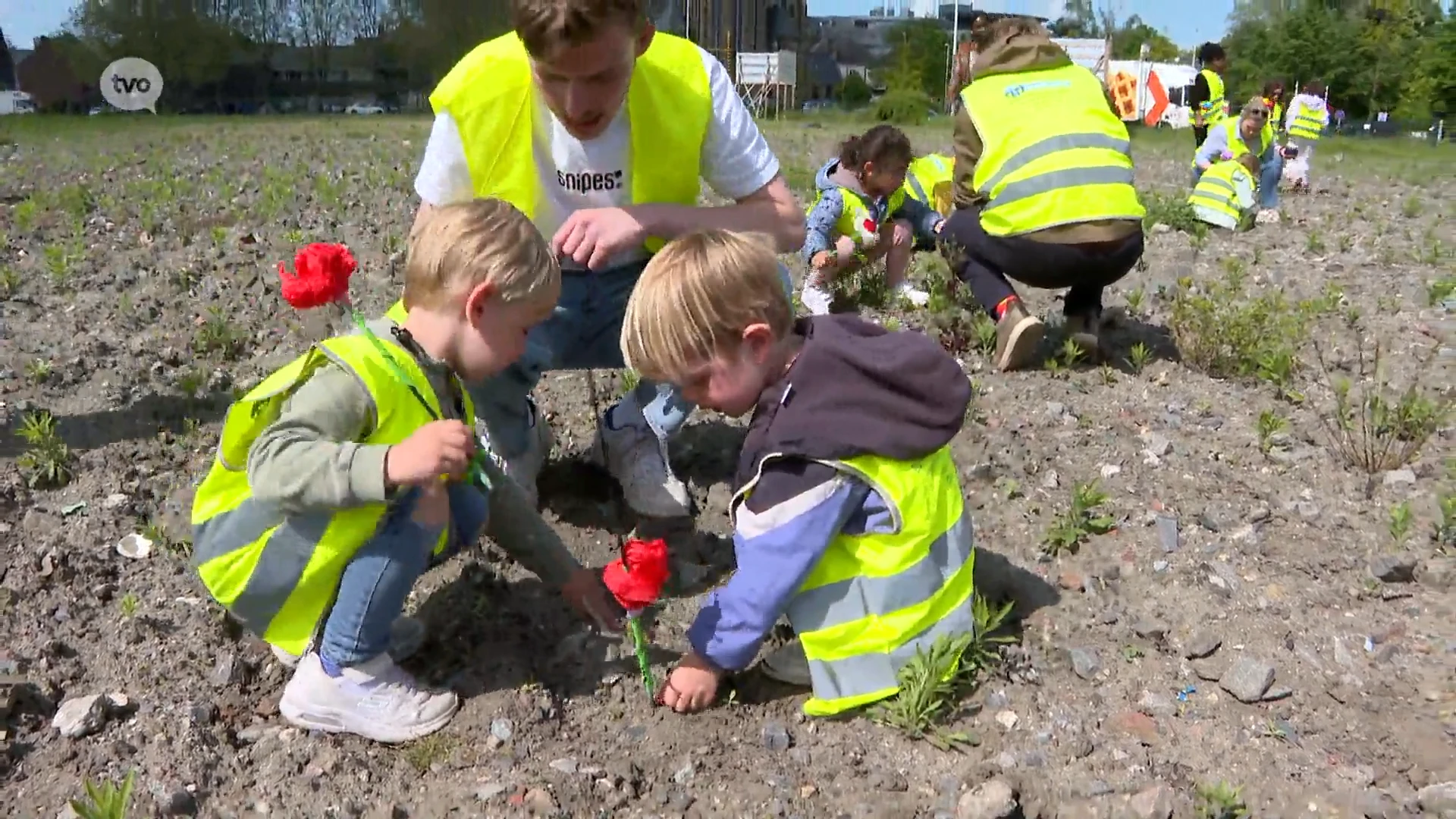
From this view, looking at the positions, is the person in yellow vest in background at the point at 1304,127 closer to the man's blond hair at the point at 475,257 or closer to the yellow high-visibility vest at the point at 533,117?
the yellow high-visibility vest at the point at 533,117

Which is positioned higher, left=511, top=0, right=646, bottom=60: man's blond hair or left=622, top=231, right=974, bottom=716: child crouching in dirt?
left=511, top=0, right=646, bottom=60: man's blond hair

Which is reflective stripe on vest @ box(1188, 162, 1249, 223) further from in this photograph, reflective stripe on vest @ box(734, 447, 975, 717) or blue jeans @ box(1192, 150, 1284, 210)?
reflective stripe on vest @ box(734, 447, 975, 717)

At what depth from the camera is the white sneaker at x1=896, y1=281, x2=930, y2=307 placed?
5.65 metres

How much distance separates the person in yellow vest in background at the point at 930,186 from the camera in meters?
6.83

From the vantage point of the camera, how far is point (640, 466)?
3.54 meters

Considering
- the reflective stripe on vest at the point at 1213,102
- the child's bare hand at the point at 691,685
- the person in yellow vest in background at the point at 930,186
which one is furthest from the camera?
the reflective stripe on vest at the point at 1213,102

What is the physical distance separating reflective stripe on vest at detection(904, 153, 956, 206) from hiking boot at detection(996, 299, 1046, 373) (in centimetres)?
269

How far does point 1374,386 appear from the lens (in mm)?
4266

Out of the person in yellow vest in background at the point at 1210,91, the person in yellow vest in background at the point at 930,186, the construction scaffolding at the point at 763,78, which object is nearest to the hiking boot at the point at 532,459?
the person in yellow vest in background at the point at 930,186

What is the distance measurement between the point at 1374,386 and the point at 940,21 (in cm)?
7014

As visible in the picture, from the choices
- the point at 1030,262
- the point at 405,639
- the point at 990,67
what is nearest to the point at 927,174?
the point at 990,67

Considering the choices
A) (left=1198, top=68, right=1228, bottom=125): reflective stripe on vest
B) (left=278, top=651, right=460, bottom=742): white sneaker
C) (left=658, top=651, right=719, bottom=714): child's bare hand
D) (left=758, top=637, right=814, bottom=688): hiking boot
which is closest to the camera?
(left=278, top=651, right=460, bottom=742): white sneaker

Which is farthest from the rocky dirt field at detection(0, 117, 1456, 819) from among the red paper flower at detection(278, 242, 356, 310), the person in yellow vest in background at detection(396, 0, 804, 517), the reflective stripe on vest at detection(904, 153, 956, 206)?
the reflective stripe on vest at detection(904, 153, 956, 206)

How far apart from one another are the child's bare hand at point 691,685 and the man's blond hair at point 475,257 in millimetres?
884
